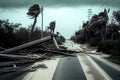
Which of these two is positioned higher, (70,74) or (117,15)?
(117,15)

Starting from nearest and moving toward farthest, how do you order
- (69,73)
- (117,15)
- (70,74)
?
(70,74), (69,73), (117,15)

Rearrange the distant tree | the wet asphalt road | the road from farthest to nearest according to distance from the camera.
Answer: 1. the distant tree
2. the wet asphalt road
3. the road

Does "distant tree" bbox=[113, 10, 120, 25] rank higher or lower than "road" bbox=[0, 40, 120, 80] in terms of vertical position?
higher

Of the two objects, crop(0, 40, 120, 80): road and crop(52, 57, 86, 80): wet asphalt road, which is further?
crop(52, 57, 86, 80): wet asphalt road

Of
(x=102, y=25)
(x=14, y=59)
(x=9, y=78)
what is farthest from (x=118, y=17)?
(x=9, y=78)

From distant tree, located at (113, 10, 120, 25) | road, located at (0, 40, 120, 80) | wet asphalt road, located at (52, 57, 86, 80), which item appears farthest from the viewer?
distant tree, located at (113, 10, 120, 25)

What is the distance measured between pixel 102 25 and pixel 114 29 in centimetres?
713

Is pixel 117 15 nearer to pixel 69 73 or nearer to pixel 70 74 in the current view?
pixel 69 73

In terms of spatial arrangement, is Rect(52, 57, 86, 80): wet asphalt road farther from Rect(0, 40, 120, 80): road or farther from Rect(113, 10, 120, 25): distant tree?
Rect(113, 10, 120, 25): distant tree

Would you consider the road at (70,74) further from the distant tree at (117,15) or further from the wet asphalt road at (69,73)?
the distant tree at (117,15)

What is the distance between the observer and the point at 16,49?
38.4 m

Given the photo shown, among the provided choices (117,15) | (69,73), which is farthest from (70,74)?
(117,15)

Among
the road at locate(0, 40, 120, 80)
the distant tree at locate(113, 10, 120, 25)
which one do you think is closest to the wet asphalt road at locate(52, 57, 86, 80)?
the road at locate(0, 40, 120, 80)

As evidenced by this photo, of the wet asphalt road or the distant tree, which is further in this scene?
the distant tree
